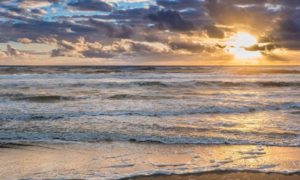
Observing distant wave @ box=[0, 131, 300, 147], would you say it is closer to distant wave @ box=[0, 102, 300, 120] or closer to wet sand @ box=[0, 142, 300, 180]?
wet sand @ box=[0, 142, 300, 180]

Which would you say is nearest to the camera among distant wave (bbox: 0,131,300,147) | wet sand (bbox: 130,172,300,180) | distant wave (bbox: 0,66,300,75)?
wet sand (bbox: 130,172,300,180)

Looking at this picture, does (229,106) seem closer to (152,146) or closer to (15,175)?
(152,146)

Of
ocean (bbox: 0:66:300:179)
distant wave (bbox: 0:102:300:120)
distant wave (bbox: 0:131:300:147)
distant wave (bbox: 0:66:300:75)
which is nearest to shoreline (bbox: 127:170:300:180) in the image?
ocean (bbox: 0:66:300:179)

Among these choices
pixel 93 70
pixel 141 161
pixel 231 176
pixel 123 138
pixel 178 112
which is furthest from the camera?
pixel 93 70

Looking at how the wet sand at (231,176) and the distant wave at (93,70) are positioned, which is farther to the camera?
the distant wave at (93,70)

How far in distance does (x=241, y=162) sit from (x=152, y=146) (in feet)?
7.05

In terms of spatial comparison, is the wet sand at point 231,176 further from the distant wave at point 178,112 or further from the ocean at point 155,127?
the distant wave at point 178,112

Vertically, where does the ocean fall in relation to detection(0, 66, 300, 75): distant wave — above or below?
above

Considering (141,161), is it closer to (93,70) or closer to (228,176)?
(228,176)

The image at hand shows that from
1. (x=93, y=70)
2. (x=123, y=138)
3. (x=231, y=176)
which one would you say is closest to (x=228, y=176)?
(x=231, y=176)

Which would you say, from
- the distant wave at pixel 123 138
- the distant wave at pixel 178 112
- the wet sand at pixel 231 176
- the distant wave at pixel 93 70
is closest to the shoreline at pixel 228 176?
the wet sand at pixel 231 176

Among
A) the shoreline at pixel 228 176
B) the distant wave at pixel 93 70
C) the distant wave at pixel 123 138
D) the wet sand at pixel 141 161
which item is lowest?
the distant wave at pixel 93 70

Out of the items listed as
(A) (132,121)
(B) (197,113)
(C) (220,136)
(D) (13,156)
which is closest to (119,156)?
(D) (13,156)

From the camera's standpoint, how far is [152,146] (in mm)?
8461
